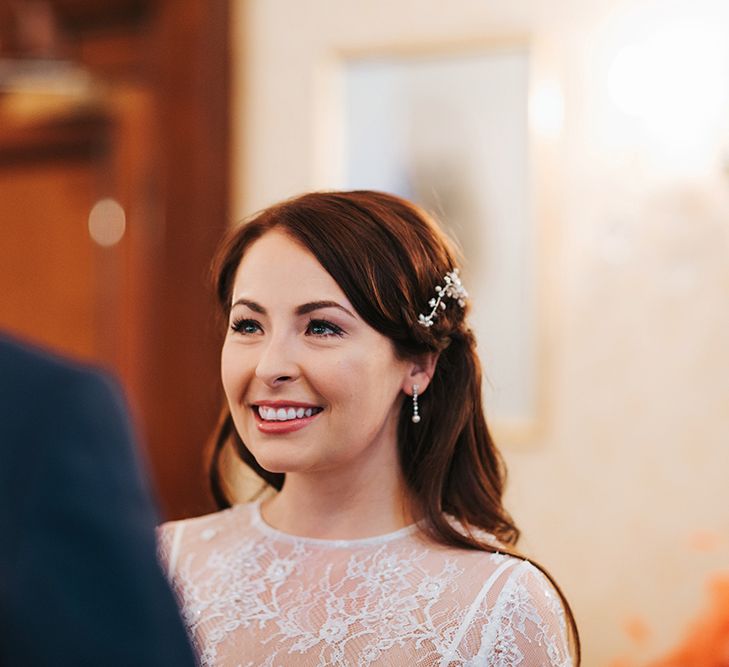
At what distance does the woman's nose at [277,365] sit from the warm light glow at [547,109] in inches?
64.7

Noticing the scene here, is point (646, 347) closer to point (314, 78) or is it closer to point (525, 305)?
point (525, 305)

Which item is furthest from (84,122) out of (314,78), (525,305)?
(525,305)

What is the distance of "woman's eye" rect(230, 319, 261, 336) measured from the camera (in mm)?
1663

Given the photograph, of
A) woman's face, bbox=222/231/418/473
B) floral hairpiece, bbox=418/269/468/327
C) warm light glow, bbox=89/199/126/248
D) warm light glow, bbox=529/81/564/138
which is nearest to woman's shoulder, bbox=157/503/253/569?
woman's face, bbox=222/231/418/473

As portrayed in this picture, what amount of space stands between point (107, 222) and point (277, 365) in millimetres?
2265

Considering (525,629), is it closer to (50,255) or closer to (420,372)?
(420,372)

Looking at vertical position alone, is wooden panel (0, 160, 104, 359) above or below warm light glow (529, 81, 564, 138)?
below

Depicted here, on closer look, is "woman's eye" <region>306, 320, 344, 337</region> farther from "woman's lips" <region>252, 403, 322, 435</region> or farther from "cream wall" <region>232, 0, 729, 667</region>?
"cream wall" <region>232, 0, 729, 667</region>

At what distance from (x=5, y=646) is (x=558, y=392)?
2.46 meters

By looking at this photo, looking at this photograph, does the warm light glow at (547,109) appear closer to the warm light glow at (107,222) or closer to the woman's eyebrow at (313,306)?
the warm light glow at (107,222)

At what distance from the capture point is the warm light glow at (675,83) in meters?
2.81

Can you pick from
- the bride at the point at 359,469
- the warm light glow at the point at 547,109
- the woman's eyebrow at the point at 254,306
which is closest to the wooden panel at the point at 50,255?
the warm light glow at the point at 547,109

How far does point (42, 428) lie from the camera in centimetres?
68

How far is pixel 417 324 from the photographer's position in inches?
66.7
